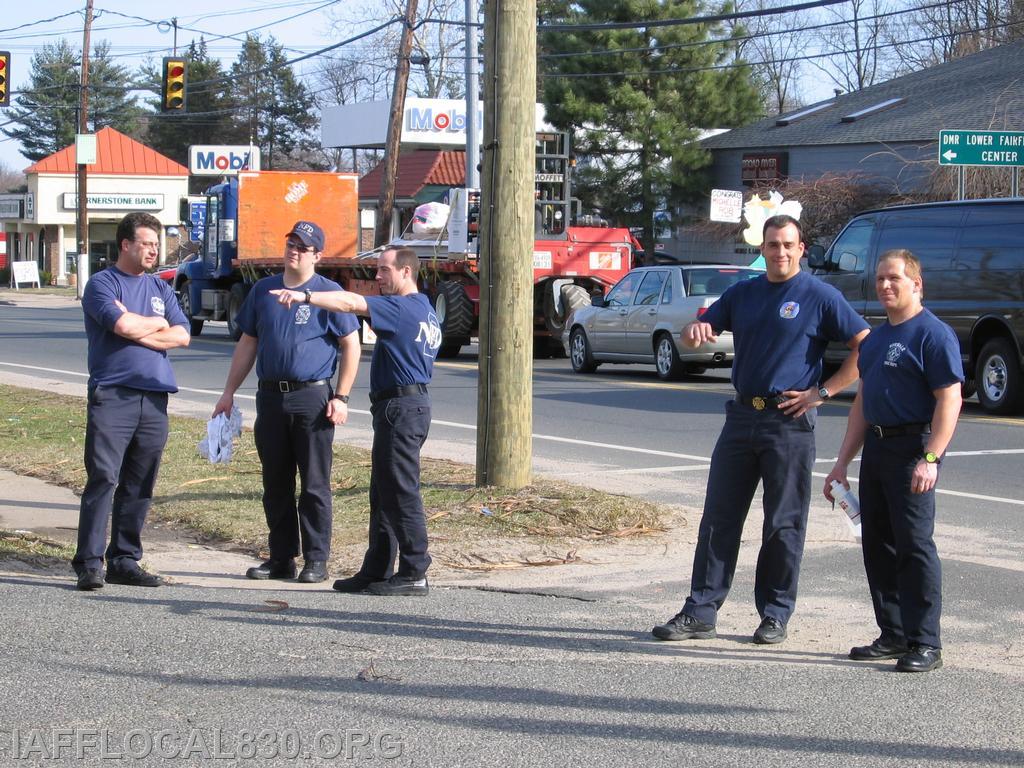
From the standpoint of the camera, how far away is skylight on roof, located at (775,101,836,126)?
140 feet

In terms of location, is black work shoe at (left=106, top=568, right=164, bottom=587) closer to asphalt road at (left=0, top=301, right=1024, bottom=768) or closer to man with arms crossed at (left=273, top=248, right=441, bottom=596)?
asphalt road at (left=0, top=301, right=1024, bottom=768)

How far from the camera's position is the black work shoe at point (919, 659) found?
226 inches

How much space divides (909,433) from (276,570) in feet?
11.3

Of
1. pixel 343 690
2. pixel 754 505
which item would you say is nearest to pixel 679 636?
pixel 343 690

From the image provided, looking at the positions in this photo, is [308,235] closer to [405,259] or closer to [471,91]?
[405,259]

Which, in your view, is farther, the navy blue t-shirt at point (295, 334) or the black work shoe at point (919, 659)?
the navy blue t-shirt at point (295, 334)

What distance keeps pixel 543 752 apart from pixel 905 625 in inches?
74.3

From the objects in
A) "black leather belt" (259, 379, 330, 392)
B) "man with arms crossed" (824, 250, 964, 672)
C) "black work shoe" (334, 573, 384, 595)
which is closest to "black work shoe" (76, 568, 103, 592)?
"black work shoe" (334, 573, 384, 595)

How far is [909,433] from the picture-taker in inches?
228

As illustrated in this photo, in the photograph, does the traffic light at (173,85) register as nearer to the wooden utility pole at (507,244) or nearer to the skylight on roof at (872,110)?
the skylight on roof at (872,110)

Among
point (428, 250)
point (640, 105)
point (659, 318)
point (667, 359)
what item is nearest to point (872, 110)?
point (640, 105)

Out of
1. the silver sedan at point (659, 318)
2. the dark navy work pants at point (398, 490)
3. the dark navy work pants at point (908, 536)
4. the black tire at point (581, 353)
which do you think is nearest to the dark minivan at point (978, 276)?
the silver sedan at point (659, 318)

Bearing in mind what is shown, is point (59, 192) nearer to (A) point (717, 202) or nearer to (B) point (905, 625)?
(A) point (717, 202)

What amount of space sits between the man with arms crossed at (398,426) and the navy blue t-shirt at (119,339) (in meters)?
1.07
